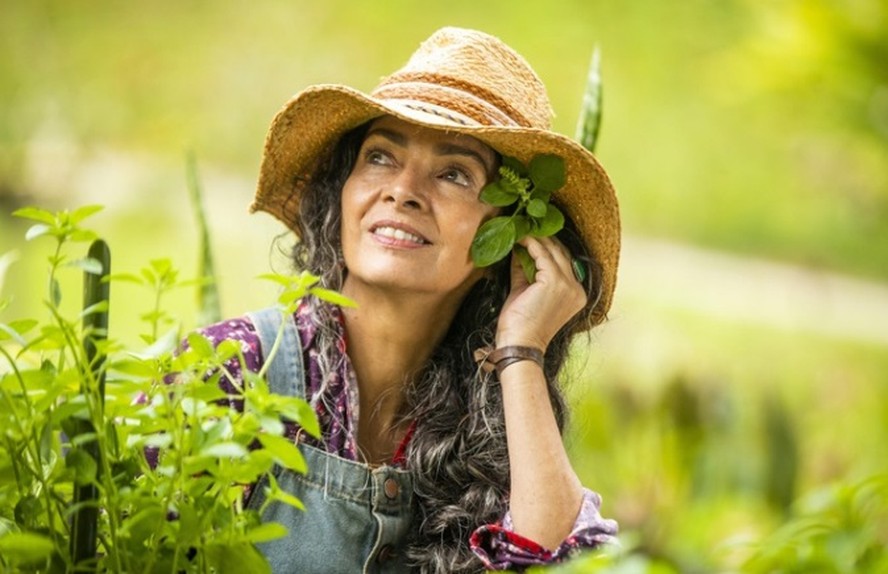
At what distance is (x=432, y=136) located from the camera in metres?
1.56

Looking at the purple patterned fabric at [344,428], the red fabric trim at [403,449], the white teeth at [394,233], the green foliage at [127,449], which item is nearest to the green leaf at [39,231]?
the green foliage at [127,449]

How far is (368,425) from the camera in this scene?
1.64m

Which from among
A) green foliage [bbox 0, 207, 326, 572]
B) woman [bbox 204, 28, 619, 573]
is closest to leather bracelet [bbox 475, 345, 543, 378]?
woman [bbox 204, 28, 619, 573]

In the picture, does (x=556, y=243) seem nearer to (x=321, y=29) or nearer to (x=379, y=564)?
(x=379, y=564)

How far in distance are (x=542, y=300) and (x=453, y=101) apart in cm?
26

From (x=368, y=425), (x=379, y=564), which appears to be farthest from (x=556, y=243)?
(x=379, y=564)

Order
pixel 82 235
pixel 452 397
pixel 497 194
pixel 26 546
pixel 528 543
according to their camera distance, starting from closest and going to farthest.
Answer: pixel 26 546 < pixel 82 235 < pixel 528 543 < pixel 497 194 < pixel 452 397

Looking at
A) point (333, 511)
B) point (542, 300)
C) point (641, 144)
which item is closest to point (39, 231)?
point (333, 511)

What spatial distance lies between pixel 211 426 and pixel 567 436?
1.10 m

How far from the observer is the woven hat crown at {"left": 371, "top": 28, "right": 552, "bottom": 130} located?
154 centimetres

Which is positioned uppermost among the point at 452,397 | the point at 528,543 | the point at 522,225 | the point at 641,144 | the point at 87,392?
the point at 641,144

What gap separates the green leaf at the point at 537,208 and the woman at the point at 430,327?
0.05 meters

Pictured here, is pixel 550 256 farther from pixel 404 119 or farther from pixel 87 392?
pixel 87 392

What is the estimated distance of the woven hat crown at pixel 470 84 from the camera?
1.54 m
